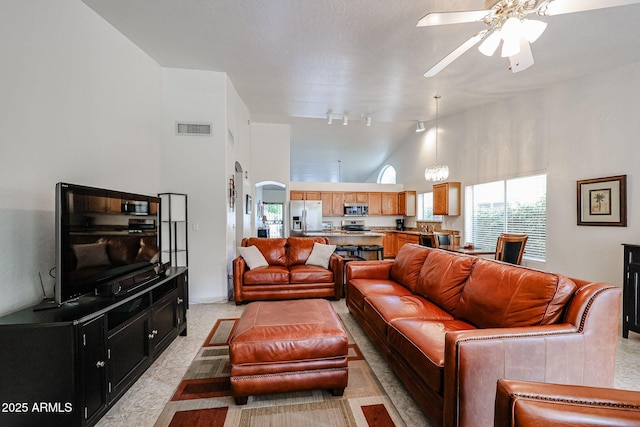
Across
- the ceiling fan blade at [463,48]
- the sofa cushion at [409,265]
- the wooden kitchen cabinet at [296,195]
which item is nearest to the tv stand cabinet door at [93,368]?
the sofa cushion at [409,265]

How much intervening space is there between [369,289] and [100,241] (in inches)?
92.8

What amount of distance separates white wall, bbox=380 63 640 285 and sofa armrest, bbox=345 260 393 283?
2.58 metres

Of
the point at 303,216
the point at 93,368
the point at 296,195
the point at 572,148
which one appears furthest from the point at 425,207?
the point at 93,368

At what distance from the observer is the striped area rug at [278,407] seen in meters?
1.67

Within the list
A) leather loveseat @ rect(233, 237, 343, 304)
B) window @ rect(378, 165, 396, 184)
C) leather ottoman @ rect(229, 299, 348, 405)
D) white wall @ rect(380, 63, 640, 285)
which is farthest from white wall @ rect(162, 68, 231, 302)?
window @ rect(378, 165, 396, 184)

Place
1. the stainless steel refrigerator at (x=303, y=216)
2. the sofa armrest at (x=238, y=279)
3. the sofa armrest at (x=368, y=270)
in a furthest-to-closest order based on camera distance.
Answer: the stainless steel refrigerator at (x=303, y=216), the sofa armrest at (x=238, y=279), the sofa armrest at (x=368, y=270)

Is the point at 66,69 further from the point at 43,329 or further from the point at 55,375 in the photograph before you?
the point at 55,375

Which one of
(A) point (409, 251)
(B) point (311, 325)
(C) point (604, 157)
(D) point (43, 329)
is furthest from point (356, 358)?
(C) point (604, 157)

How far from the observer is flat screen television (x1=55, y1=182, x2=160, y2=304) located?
64.4 inches

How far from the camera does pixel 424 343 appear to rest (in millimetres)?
1636

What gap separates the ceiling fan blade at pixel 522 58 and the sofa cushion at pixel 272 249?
3.55 metres

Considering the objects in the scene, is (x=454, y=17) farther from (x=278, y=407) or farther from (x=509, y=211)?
(x=509, y=211)

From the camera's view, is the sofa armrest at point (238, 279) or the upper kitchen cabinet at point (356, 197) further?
the upper kitchen cabinet at point (356, 197)

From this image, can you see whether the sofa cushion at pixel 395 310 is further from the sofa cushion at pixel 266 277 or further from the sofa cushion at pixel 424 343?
the sofa cushion at pixel 266 277
